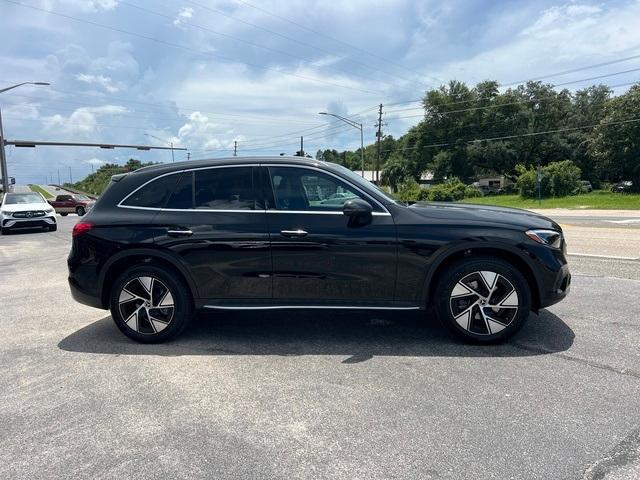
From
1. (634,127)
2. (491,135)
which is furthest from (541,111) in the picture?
(634,127)

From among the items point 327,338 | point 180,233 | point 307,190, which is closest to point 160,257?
point 180,233

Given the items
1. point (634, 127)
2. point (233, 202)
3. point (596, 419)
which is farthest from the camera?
point (634, 127)

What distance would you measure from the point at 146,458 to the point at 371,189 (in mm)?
2882

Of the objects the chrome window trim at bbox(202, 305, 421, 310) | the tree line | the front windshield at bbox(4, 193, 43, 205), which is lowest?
the chrome window trim at bbox(202, 305, 421, 310)

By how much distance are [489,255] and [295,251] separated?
68.4 inches

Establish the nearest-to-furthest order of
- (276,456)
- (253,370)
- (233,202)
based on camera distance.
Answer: (276,456) → (253,370) → (233,202)

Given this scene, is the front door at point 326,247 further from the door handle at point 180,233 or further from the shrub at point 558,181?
the shrub at point 558,181

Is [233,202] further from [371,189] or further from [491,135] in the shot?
[491,135]

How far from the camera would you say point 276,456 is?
2811 millimetres

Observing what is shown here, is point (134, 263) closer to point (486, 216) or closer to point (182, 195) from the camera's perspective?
point (182, 195)

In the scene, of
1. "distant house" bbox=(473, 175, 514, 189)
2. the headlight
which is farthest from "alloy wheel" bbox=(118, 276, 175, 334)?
"distant house" bbox=(473, 175, 514, 189)

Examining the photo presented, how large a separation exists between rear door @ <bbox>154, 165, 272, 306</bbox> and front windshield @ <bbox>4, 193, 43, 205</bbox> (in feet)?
58.8

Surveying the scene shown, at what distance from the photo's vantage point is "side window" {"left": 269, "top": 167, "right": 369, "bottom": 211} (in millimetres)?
4480

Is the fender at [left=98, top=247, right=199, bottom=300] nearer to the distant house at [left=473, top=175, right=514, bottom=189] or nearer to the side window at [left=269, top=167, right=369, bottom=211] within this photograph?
the side window at [left=269, top=167, right=369, bottom=211]
